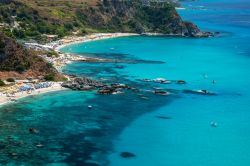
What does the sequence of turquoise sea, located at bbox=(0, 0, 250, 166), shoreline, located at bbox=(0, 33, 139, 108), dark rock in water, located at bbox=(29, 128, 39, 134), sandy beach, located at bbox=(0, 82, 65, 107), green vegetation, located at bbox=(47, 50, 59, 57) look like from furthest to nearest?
green vegetation, located at bbox=(47, 50, 59, 57)
shoreline, located at bbox=(0, 33, 139, 108)
sandy beach, located at bbox=(0, 82, 65, 107)
dark rock in water, located at bbox=(29, 128, 39, 134)
turquoise sea, located at bbox=(0, 0, 250, 166)

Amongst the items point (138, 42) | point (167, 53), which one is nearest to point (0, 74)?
point (167, 53)

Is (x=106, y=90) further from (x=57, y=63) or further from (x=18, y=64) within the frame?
(x=57, y=63)

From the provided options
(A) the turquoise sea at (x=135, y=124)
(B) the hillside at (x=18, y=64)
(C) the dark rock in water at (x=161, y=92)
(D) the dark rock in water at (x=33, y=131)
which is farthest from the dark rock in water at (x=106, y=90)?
(D) the dark rock in water at (x=33, y=131)

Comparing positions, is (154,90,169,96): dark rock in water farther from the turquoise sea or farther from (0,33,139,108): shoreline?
(0,33,139,108): shoreline

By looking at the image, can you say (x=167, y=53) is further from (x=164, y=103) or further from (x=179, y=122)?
(x=179, y=122)

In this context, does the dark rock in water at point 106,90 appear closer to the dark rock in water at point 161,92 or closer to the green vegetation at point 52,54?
the dark rock in water at point 161,92

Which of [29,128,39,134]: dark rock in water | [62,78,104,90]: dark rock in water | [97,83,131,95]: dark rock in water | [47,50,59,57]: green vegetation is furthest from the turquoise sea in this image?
[47,50,59,57]: green vegetation
